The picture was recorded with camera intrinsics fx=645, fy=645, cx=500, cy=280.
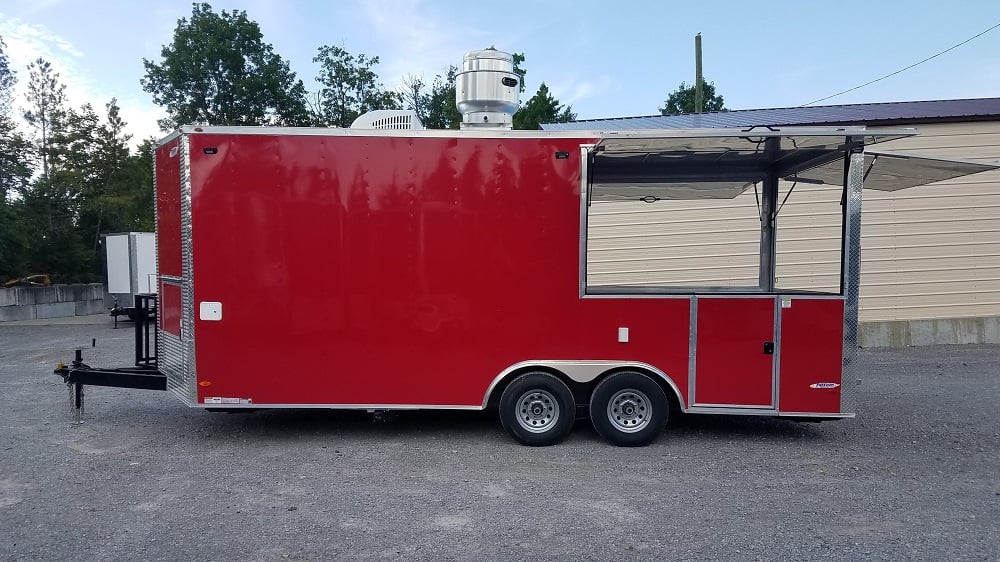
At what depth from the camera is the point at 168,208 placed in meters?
6.19

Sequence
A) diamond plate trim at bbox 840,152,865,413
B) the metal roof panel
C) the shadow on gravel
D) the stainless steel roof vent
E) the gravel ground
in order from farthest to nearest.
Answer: the metal roof panel
the stainless steel roof vent
the shadow on gravel
diamond plate trim at bbox 840,152,865,413
the gravel ground

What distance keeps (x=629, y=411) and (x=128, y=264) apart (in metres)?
15.3

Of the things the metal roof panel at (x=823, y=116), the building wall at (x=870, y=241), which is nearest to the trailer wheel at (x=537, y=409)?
the building wall at (x=870, y=241)

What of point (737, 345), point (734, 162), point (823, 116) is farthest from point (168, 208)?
point (823, 116)

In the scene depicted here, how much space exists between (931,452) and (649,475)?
8.76 feet

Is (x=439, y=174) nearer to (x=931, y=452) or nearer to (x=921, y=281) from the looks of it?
(x=931, y=452)

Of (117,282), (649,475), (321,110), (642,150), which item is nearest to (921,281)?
(642,150)

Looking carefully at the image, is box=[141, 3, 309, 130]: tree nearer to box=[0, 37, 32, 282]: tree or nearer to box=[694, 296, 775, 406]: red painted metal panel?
box=[0, 37, 32, 282]: tree

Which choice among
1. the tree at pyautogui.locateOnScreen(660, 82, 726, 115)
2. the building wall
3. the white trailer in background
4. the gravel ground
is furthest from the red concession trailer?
the tree at pyautogui.locateOnScreen(660, 82, 726, 115)

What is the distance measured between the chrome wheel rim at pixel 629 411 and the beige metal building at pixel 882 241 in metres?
5.49

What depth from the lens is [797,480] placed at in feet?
16.4

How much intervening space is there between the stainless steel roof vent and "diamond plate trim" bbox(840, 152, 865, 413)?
125 inches

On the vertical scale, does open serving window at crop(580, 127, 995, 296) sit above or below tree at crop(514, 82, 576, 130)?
below

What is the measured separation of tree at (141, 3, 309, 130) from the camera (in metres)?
30.1
